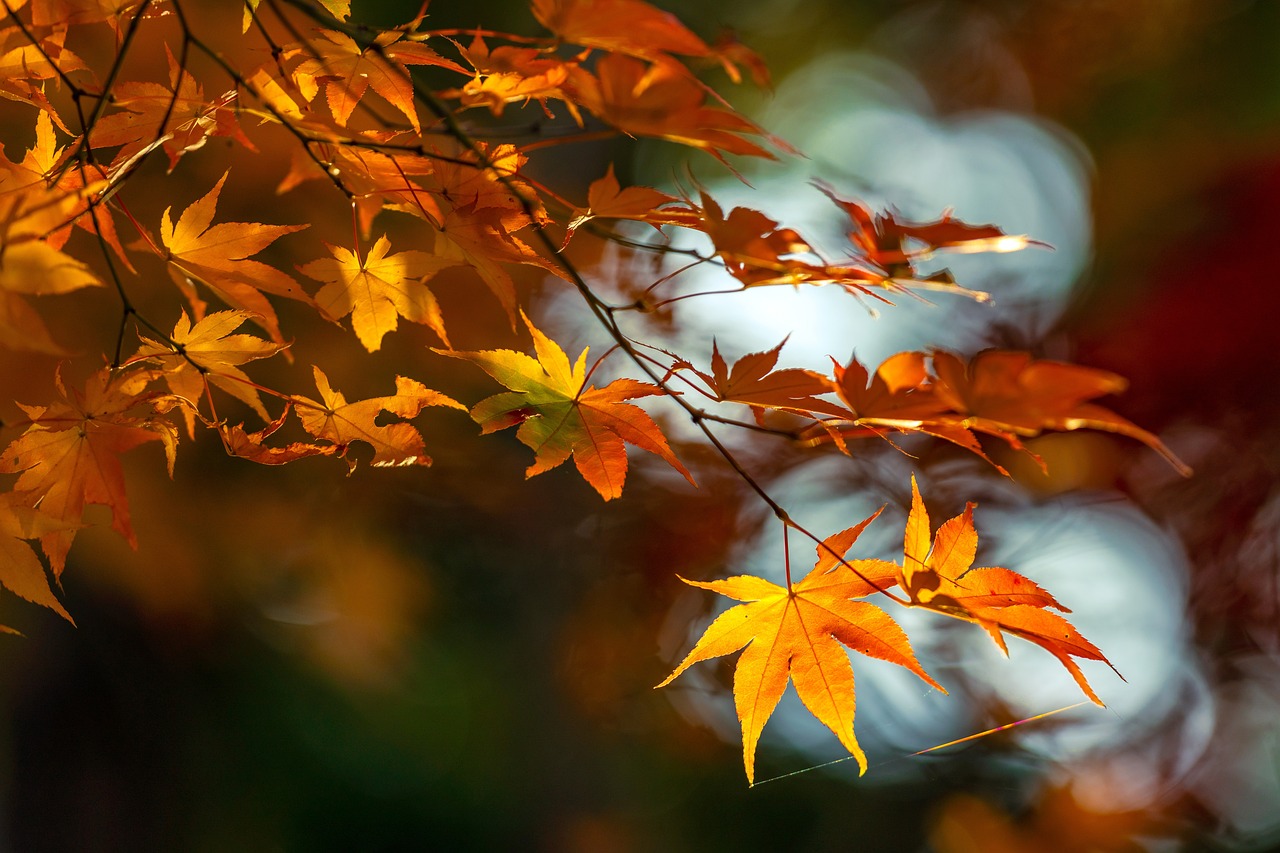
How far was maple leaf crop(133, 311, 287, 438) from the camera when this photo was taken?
554 mm

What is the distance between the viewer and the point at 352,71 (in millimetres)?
594

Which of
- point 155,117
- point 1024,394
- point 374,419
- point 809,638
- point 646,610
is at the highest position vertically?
point 155,117

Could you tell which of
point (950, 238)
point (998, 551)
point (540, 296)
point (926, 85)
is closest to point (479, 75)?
point (950, 238)

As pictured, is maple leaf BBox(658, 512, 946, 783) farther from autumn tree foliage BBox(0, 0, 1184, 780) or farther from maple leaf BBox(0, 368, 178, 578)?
maple leaf BBox(0, 368, 178, 578)

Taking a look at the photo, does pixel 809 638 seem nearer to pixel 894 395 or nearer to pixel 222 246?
pixel 894 395

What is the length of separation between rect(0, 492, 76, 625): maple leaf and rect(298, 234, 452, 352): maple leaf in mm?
220

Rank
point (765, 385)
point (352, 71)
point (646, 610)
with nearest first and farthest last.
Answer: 1. point (765, 385)
2. point (352, 71)
3. point (646, 610)

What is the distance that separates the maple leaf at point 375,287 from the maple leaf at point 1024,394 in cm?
37

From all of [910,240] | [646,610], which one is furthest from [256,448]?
[646,610]

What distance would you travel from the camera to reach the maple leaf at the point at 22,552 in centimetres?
49

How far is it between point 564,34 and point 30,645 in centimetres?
279

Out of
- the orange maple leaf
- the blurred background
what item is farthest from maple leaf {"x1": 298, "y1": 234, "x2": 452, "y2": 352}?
the blurred background

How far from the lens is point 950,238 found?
0.34m

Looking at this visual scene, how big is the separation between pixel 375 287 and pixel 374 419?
0.10 metres
